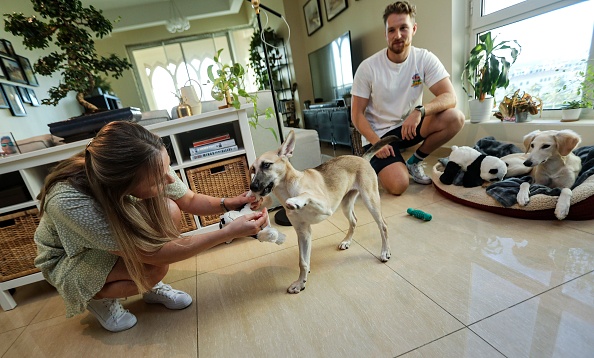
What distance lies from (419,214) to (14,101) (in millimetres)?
4454

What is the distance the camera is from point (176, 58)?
27.2ft

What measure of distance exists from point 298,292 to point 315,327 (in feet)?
0.84

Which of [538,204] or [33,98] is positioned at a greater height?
[33,98]

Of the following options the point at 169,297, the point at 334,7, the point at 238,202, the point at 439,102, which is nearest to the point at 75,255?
the point at 169,297

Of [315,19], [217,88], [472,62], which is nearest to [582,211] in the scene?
[472,62]

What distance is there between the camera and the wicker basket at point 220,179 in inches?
79.7

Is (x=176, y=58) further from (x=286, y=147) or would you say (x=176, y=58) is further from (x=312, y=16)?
(x=286, y=147)

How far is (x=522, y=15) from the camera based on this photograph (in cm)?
249

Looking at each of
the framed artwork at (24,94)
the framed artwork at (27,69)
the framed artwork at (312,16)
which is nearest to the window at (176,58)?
the framed artwork at (312,16)

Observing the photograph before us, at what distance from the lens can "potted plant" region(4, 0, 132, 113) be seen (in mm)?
1760

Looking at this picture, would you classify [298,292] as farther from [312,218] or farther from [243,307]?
[312,218]

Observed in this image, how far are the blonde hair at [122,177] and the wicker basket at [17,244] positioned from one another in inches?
36.0

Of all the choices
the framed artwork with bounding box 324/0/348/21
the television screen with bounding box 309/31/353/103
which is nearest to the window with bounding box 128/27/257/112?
the television screen with bounding box 309/31/353/103

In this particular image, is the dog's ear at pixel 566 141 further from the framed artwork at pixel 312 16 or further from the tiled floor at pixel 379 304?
the framed artwork at pixel 312 16
